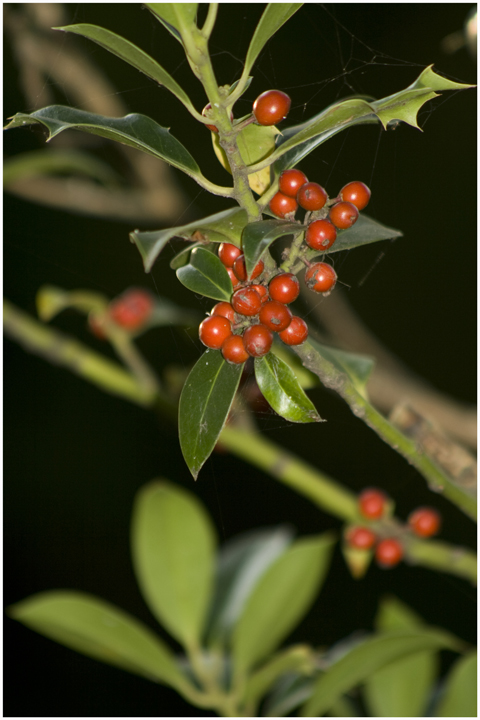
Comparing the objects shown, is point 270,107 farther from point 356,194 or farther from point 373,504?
point 373,504

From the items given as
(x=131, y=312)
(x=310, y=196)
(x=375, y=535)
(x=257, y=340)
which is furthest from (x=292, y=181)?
(x=131, y=312)

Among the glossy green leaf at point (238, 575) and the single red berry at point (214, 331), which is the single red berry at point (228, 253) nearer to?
the single red berry at point (214, 331)

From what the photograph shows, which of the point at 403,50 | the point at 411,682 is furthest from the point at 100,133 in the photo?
the point at 403,50

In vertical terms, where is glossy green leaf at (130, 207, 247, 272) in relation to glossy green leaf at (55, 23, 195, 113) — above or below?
below

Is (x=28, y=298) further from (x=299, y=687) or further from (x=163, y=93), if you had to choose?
(x=299, y=687)

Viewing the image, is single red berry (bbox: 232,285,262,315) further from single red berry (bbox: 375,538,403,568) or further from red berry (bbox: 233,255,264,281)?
single red berry (bbox: 375,538,403,568)

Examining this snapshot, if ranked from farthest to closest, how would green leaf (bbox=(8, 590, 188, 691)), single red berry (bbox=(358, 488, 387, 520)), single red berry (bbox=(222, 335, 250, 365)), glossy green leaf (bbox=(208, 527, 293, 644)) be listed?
1. glossy green leaf (bbox=(208, 527, 293, 644))
2. single red berry (bbox=(358, 488, 387, 520))
3. green leaf (bbox=(8, 590, 188, 691))
4. single red berry (bbox=(222, 335, 250, 365))

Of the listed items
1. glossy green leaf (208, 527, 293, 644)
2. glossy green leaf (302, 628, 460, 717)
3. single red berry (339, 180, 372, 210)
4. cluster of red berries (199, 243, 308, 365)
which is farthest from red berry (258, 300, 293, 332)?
glossy green leaf (208, 527, 293, 644)
